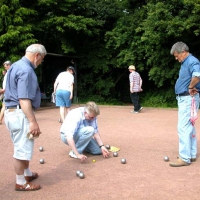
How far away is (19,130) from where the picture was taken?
4.22 m

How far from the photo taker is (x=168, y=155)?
633 cm

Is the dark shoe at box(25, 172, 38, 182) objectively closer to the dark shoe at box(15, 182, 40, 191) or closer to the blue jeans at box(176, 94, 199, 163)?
the dark shoe at box(15, 182, 40, 191)

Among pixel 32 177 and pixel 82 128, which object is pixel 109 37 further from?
pixel 32 177

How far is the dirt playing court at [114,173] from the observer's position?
436 centimetres

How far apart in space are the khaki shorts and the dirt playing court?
566mm

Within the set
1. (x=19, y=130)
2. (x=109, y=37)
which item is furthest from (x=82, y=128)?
(x=109, y=37)

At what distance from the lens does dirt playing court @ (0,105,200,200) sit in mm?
4363

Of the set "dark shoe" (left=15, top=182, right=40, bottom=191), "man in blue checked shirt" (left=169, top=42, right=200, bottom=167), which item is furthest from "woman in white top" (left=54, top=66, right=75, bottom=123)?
"dark shoe" (left=15, top=182, right=40, bottom=191)

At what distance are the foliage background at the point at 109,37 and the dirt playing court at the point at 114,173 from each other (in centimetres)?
748

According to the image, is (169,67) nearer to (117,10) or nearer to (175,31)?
(175,31)

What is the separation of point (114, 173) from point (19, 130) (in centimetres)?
178

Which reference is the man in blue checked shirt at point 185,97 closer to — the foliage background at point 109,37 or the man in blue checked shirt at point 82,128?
the man in blue checked shirt at point 82,128

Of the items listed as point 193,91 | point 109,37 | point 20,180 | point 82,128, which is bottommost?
point 20,180

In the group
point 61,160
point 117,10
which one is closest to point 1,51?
point 117,10
